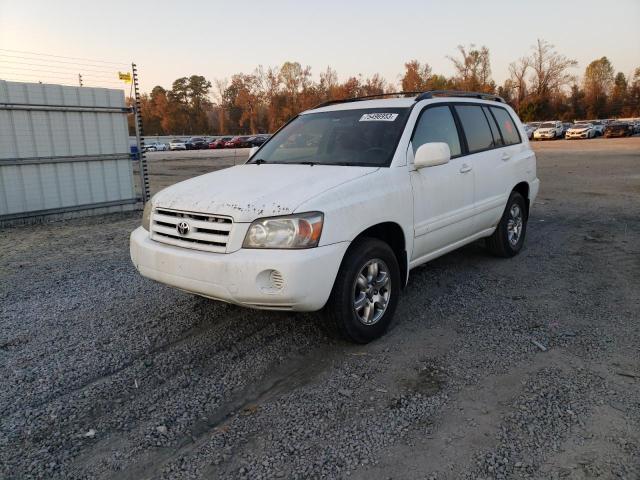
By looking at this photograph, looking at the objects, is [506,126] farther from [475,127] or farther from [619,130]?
[619,130]

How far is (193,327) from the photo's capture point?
4.21 meters

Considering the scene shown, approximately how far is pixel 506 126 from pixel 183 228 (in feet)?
13.8

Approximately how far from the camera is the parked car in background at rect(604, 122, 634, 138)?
44312 mm

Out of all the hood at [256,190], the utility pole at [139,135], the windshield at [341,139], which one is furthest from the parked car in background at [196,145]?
the hood at [256,190]

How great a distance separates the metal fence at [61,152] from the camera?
357 inches

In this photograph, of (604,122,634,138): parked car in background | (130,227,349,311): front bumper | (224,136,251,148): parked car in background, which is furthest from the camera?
(224,136,251,148): parked car in background

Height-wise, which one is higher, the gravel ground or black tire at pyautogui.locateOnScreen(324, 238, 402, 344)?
black tire at pyautogui.locateOnScreen(324, 238, 402, 344)

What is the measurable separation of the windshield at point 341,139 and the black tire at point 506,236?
2108 millimetres

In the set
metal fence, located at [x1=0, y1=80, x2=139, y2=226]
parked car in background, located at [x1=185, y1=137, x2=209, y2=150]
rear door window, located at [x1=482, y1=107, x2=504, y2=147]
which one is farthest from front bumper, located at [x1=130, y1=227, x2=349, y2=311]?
parked car in background, located at [x1=185, y1=137, x2=209, y2=150]

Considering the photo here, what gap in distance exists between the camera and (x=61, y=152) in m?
9.70

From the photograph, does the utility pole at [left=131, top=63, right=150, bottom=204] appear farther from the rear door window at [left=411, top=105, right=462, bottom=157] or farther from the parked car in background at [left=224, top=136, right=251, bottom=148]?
the parked car in background at [left=224, top=136, right=251, bottom=148]

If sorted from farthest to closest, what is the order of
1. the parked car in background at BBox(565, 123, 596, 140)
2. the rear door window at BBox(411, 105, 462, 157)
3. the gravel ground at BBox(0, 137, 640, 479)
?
the parked car in background at BBox(565, 123, 596, 140)
the rear door window at BBox(411, 105, 462, 157)
the gravel ground at BBox(0, 137, 640, 479)

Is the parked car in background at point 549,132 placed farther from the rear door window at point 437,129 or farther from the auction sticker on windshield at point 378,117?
the auction sticker on windshield at point 378,117

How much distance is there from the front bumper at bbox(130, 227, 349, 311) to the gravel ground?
49 centimetres
